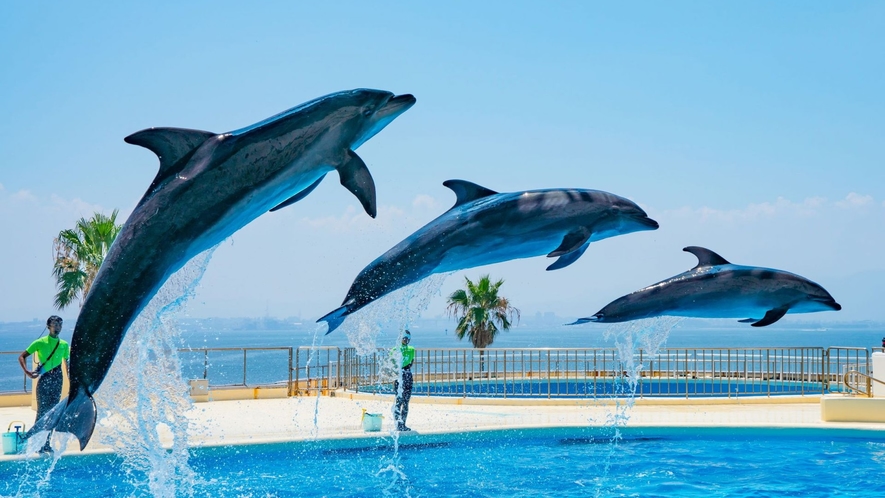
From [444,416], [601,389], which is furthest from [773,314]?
[601,389]

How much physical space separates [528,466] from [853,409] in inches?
220

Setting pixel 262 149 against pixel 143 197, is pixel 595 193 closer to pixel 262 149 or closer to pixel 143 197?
pixel 262 149

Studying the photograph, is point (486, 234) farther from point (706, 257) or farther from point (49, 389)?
point (49, 389)

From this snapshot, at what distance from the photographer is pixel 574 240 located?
18.6 ft

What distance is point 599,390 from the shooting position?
1858cm

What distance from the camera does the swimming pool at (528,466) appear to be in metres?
8.62

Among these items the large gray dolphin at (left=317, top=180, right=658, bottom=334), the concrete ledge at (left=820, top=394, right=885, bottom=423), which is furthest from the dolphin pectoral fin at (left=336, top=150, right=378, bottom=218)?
the concrete ledge at (left=820, top=394, right=885, bottom=423)

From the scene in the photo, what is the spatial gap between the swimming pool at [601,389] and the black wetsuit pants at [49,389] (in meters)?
7.11

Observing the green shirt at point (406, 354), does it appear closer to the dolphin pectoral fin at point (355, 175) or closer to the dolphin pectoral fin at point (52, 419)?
the dolphin pectoral fin at point (52, 419)

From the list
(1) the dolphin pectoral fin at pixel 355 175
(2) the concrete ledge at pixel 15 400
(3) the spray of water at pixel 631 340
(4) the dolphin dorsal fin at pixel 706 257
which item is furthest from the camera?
(2) the concrete ledge at pixel 15 400

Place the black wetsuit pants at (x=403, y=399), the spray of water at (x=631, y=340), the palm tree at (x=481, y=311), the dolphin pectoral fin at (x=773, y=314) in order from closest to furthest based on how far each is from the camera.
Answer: the dolphin pectoral fin at (x=773, y=314) → the spray of water at (x=631, y=340) → the black wetsuit pants at (x=403, y=399) → the palm tree at (x=481, y=311)

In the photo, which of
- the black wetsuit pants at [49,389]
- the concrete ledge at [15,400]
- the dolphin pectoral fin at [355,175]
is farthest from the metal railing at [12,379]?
the dolphin pectoral fin at [355,175]

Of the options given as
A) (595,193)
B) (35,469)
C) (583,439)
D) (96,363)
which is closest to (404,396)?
(583,439)

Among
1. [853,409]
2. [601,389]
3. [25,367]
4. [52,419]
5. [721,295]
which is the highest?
[721,295]
